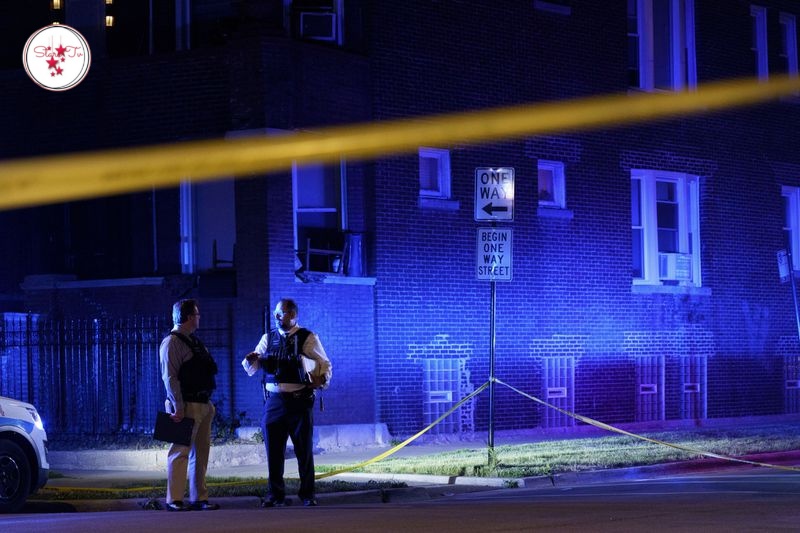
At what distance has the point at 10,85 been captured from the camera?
21203 mm

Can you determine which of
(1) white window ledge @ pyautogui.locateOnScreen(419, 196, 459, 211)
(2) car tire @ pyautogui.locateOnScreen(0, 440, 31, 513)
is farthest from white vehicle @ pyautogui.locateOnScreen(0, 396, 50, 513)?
(1) white window ledge @ pyautogui.locateOnScreen(419, 196, 459, 211)

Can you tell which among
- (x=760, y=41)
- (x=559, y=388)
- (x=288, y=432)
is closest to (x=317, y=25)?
(x=559, y=388)

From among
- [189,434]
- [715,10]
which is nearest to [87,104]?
[189,434]

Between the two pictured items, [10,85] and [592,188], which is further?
[592,188]

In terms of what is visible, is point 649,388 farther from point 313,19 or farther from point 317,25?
point 313,19

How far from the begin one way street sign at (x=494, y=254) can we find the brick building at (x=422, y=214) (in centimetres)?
353

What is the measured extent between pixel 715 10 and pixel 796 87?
278 centimetres

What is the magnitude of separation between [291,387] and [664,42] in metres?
15.0

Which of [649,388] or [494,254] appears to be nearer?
[494,254]

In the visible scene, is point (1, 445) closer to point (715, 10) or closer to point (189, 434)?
point (189, 434)

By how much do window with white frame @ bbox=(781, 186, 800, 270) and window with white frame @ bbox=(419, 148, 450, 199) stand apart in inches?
Result: 362

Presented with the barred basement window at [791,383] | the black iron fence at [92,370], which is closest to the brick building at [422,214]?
the black iron fence at [92,370]

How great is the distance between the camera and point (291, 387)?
42.1ft

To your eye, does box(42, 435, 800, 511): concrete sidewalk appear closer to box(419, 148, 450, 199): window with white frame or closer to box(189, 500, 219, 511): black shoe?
box(189, 500, 219, 511): black shoe
